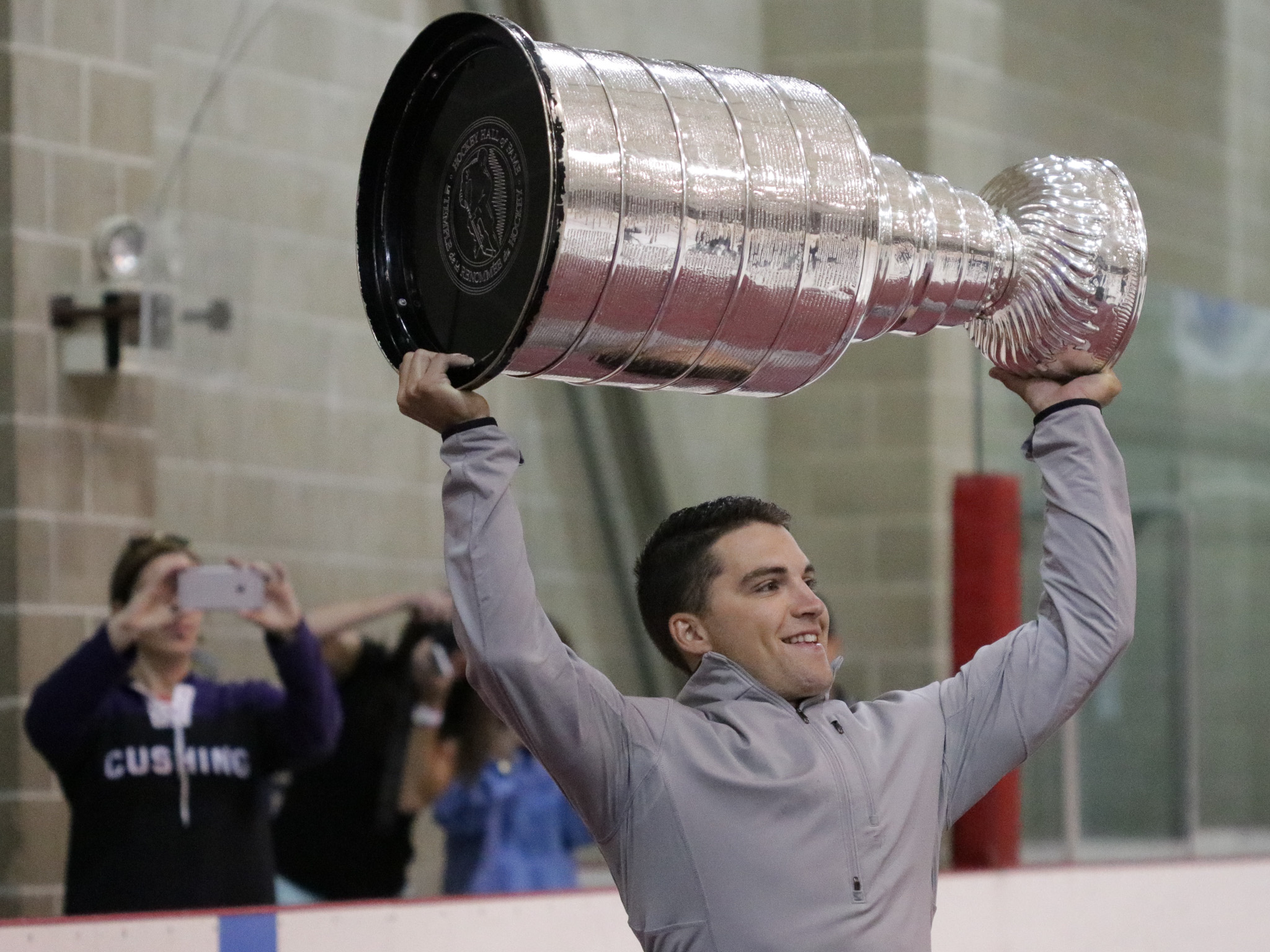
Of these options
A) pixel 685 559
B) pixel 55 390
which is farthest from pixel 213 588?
pixel 685 559

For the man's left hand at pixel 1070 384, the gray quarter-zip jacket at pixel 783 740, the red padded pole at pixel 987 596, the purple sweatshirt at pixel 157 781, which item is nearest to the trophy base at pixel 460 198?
the gray quarter-zip jacket at pixel 783 740

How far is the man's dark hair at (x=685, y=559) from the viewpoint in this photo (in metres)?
2.19

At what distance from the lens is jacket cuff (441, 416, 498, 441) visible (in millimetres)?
1812

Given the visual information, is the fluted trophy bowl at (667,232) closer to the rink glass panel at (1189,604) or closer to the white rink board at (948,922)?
the white rink board at (948,922)

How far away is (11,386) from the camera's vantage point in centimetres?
437

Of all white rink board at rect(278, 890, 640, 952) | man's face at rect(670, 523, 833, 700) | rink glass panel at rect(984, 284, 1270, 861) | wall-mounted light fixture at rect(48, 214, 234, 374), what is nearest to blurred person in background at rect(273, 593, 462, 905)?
wall-mounted light fixture at rect(48, 214, 234, 374)

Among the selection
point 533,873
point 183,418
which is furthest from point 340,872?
point 183,418

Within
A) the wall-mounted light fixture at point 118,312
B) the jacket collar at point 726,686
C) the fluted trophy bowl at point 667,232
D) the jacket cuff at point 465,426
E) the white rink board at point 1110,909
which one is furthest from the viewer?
the wall-mounted light fixture at point 118,312

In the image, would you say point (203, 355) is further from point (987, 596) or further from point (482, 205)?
point (482, 205)

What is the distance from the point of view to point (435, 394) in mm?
1775

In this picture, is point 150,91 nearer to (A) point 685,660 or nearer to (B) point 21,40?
(B) point 21,40

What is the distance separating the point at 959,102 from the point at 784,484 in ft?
4.77

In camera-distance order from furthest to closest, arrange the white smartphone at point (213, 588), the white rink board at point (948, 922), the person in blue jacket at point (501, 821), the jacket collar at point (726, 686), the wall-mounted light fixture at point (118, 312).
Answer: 1. the wall-mounted light fixture at point (118, 312)
2. the person in blue jacket at point (501, 821)
3. the white smartphone at point (213, 588)
4. the white rink board at point (948, 922)
5. the jacket collar at point (726, 686)

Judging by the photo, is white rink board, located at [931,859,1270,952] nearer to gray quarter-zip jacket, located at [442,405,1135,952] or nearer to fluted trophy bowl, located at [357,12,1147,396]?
gray quarter-zip jacket, located at [442,405,1135,952]
